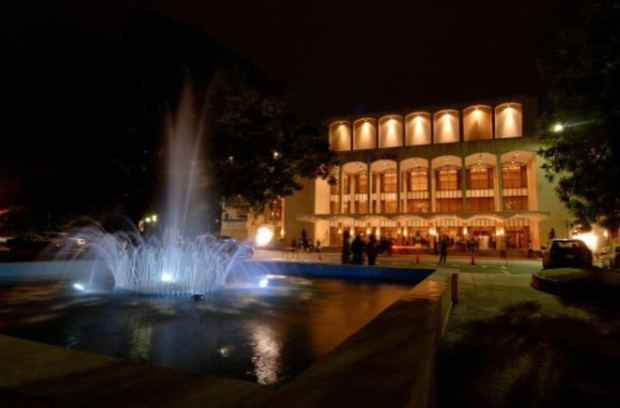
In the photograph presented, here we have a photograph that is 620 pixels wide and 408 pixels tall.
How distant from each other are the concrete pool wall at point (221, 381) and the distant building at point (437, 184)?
37615 millimetres

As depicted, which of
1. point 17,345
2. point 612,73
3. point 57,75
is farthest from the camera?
point 57,75

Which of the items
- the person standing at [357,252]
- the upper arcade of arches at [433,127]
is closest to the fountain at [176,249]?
the person standing at [357,252]

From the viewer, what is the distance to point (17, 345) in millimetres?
4832

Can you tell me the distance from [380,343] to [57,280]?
1553 cm

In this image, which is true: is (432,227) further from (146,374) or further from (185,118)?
(146,374)

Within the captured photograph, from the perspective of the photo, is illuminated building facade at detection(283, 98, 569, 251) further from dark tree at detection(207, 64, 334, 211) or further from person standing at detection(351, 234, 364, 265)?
dark tree at detection(207, 64, 334, 211)

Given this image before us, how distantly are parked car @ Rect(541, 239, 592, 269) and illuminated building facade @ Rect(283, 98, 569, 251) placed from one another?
17.9 meters

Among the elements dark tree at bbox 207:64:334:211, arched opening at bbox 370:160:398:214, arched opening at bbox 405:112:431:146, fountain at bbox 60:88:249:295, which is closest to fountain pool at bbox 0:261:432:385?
fountain at bbox 60:88:249:295

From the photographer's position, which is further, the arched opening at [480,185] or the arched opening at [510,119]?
the arched opening at [510,119]

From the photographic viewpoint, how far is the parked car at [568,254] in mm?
19734

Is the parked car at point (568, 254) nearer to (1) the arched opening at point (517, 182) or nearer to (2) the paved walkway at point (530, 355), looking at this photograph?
(2) the paved walkway at point (530, 355)

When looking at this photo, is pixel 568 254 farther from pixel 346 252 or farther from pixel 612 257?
pixel 346 252

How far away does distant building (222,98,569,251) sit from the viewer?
40438mm

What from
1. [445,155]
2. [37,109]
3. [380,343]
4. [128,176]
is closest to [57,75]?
[37,109]
